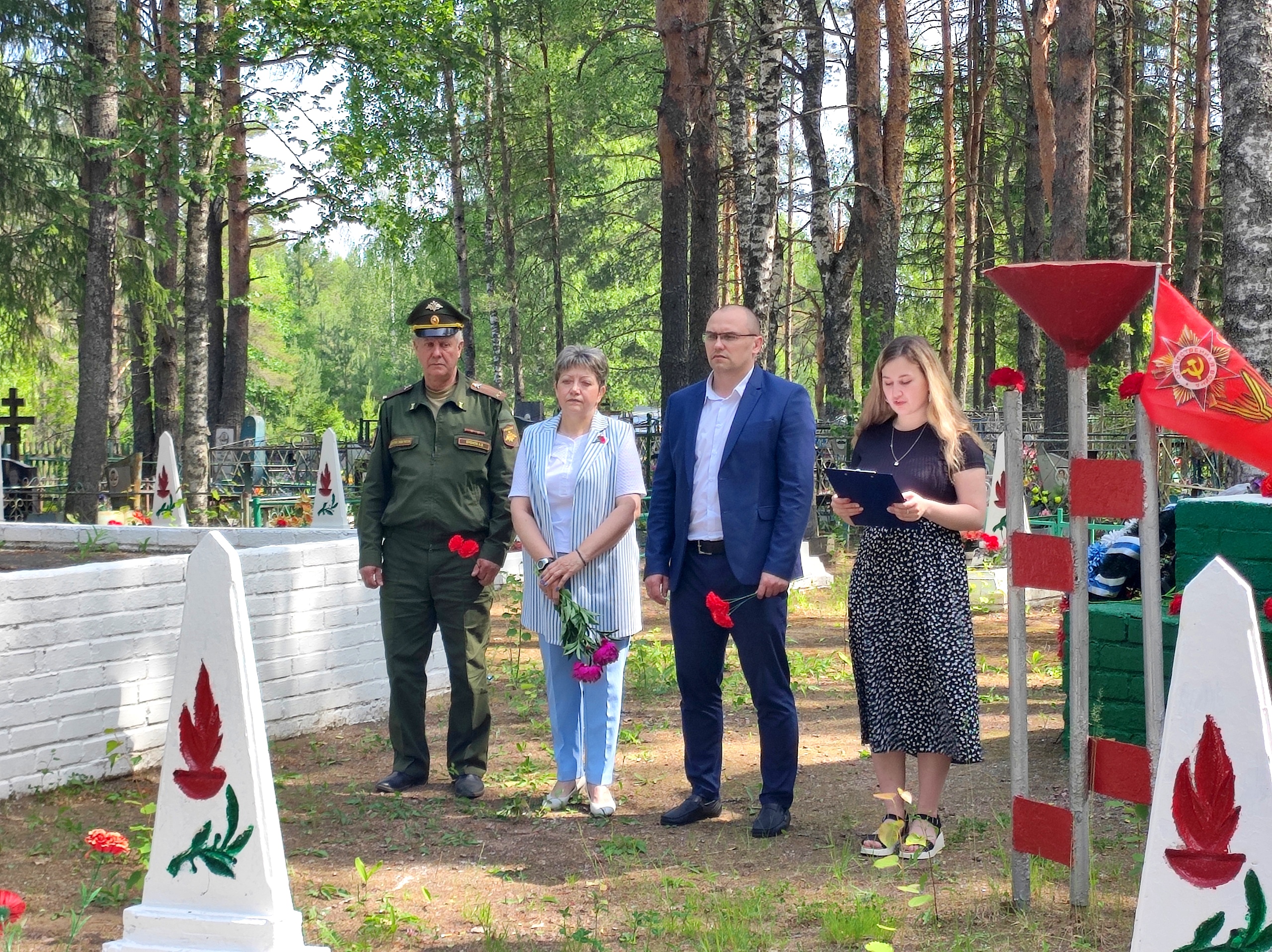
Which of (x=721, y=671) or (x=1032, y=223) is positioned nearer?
(x=721, y=671)

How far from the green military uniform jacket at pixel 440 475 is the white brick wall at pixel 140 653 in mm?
1039

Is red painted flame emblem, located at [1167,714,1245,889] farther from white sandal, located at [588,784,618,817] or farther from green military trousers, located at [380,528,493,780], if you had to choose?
green military trousers, located at [380,528,493,780]

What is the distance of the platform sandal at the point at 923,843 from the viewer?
4430 mm

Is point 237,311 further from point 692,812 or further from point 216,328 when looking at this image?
point 692,812

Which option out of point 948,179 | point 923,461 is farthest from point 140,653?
point 948,179

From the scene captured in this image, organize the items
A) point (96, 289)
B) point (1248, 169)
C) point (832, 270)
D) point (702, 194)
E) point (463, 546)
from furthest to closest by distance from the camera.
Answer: point (832, 270), point (96, 289), point (702, 194), point (1248, 169), point (463, 546)

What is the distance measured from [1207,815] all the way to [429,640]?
376 centimetres

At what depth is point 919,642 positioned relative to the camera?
14.6 feet

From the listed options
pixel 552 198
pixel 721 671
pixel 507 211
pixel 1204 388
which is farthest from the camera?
pixel 507 211

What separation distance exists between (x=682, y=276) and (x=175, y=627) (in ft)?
32.0

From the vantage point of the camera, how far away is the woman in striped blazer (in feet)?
17.0

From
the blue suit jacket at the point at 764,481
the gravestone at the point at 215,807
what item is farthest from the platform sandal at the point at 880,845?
the gravestone at the point at 215,807

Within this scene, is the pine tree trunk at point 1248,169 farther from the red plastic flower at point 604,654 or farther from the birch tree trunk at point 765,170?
the birch tree trunk at point 765,170

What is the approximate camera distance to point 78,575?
5.50 meters
